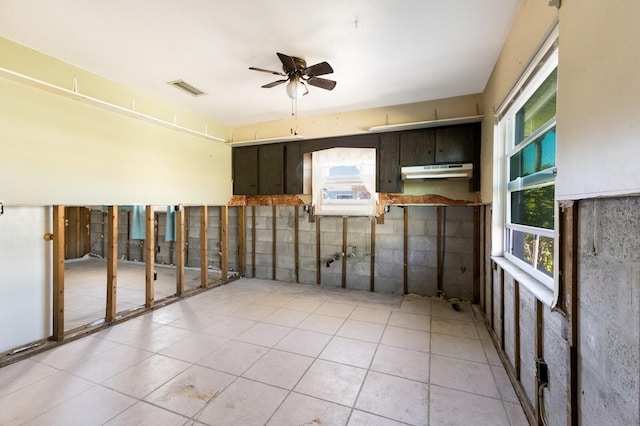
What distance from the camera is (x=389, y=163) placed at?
4.24 m

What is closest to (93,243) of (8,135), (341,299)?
(8,135)

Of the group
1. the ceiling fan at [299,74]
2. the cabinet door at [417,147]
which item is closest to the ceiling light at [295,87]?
the ceiling fan at [299,74]

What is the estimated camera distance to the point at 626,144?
3.01ft

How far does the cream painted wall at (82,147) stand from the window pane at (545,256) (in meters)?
4.39

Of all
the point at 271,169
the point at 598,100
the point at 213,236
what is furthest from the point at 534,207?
the point at 213,236

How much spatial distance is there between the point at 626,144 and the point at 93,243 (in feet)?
30.2

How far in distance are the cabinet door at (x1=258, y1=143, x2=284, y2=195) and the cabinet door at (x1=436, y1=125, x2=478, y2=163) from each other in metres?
2.60

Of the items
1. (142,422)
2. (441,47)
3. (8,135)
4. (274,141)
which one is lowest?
(142,422)

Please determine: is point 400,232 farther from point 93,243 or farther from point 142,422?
point 93,243

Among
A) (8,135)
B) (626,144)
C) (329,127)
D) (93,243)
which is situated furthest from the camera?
(93,243)

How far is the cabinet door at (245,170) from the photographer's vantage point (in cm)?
518

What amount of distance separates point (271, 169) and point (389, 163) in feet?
6.93

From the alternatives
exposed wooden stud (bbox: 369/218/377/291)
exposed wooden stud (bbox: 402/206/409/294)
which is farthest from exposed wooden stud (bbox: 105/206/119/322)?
exposed wooden stud (bbox: 402/206/409/294)

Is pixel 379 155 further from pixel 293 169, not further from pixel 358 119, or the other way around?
pixel 293 169
